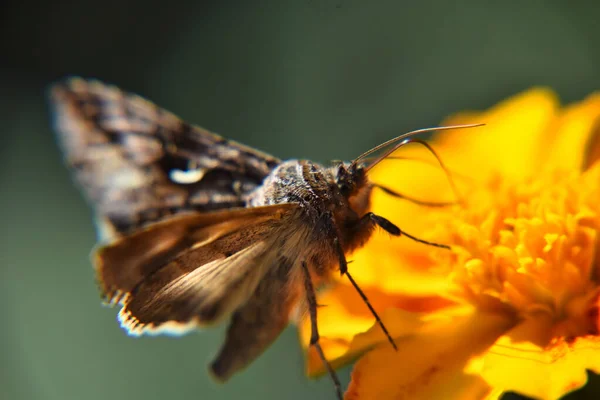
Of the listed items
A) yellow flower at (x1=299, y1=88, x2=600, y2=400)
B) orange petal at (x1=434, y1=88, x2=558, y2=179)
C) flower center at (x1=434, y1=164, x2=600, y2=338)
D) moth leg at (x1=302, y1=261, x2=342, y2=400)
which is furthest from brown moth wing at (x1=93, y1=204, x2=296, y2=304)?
orange petal at (x1=434, y1=88, x2=558, y2=179)

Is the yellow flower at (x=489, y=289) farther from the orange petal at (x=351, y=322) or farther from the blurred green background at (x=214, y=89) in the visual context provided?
the blurred green background at (x=214, y=89)

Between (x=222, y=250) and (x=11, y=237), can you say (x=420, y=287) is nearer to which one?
(x=222, y=250)

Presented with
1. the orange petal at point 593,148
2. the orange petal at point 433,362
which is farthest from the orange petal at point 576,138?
the orange petal at point 433,362

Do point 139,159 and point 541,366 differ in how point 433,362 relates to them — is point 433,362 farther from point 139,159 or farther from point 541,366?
point 139,159

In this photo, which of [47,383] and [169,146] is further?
[47,383]

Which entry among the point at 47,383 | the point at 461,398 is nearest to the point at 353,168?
the point at 461,398
